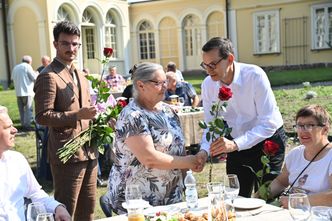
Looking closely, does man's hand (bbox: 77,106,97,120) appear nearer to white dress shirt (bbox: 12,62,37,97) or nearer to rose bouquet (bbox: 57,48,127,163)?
rose bouquet (bbox: 57,48,127,163)

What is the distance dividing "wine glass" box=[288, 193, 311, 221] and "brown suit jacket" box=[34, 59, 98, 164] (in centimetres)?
192

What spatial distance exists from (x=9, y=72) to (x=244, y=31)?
39.0 feet

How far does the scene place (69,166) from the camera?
3.56 meters

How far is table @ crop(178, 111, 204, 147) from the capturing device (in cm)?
698

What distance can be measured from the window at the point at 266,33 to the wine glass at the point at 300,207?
2227 centimetres

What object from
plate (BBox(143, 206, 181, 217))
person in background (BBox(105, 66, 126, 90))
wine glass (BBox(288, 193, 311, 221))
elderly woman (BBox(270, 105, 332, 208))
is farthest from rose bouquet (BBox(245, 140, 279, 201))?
person in background (BBox(105, 66, 126, 90))

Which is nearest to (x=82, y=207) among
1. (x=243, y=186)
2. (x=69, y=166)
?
(x=69, y=166)

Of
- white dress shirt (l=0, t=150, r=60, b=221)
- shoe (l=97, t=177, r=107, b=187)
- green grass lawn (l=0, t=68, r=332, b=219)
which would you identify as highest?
white dress shirt (l=0, t=150, r=60, b=221)

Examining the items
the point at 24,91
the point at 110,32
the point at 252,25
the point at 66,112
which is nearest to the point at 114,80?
the point at 24,91

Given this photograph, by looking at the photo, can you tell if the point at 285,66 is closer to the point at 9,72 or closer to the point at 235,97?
the point at 9,72

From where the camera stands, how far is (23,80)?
10.6m

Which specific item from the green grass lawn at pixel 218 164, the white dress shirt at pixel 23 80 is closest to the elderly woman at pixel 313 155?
the green grass lawn at pixel 218 164

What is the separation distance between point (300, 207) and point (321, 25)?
2256 cm

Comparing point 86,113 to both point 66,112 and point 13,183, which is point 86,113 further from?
point 13,183
